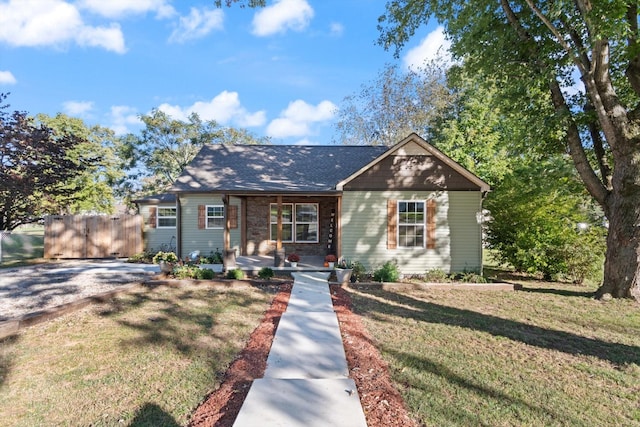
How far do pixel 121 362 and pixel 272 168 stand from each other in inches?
393

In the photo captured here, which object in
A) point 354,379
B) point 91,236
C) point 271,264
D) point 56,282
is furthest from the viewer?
point 91,236

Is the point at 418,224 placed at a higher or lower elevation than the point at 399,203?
lower

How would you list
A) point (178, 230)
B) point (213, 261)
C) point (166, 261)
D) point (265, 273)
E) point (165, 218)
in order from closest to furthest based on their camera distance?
1. point (265, 273)
2. point (166, 261)
3. point (178, 230)
4. point (213, 261)
5. point (165, 218)

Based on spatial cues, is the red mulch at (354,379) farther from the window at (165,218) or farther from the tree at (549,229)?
the window at (165,218)

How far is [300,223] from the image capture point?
1369 cm

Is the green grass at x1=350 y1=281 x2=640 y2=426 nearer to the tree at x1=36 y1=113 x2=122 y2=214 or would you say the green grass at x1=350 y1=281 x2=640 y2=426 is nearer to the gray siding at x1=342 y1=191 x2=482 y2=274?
the gray siding at x1=342 y1=191 x2=482 y2=274

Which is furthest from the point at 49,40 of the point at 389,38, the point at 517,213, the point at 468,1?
the point at 517,213

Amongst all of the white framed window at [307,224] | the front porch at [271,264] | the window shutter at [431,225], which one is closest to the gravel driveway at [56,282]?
the front porch at [271,264]

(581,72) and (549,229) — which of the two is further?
(549,229)

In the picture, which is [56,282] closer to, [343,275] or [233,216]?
[233,216]

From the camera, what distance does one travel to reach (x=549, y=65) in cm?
848

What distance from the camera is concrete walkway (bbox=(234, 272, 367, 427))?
2.97m

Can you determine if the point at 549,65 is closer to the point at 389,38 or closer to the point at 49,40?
the point at 389,38

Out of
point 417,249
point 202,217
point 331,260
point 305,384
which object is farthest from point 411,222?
point 202,217
